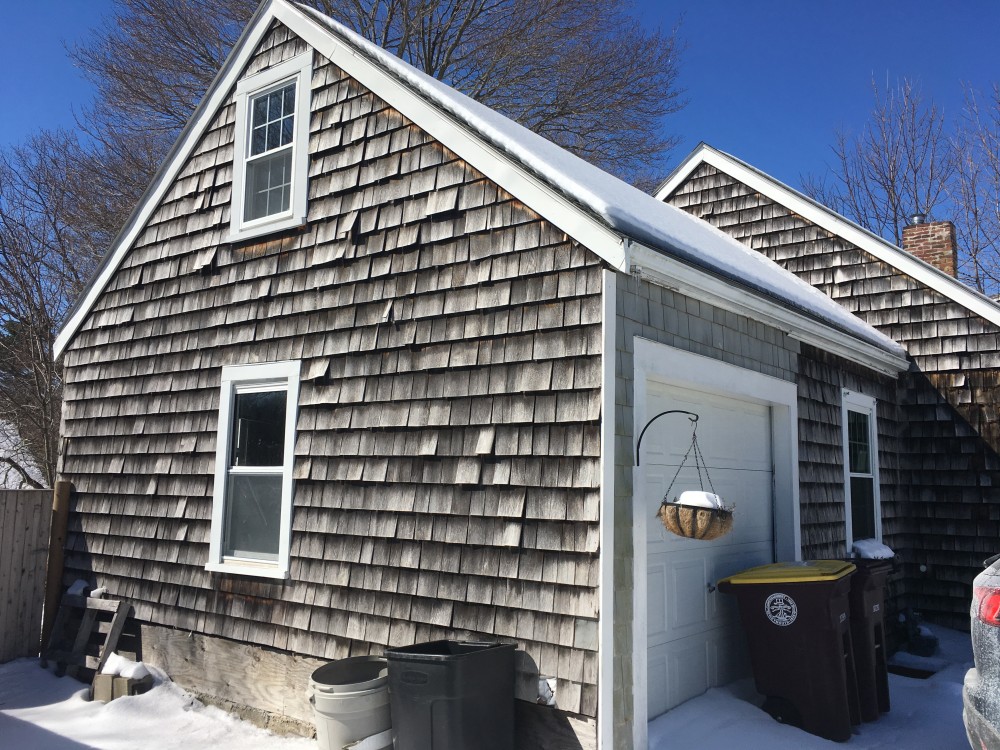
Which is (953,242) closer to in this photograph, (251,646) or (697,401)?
(697,401)

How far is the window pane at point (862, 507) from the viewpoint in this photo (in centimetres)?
818

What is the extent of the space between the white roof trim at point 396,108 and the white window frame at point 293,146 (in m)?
0.26

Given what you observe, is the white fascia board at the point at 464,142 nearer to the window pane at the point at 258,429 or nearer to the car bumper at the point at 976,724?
the window pane at the point at 258,429

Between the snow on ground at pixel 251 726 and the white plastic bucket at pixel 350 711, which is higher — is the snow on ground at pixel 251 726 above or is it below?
below

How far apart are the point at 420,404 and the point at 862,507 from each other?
16.7 feet

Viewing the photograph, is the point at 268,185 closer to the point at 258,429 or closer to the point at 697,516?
the point at 258,429

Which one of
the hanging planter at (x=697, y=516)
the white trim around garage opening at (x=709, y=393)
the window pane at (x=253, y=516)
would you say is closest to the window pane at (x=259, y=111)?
the window pane at (x=253, y=516)

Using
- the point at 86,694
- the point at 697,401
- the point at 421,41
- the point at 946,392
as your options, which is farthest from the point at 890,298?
the point at 421,41

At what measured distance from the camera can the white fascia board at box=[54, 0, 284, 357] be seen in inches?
305

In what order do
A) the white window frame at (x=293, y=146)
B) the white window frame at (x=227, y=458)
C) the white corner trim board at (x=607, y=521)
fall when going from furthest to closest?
the white window frame at (x=293, y=146) < the white window frame at (x=227, y=458) < the white corner trim board at (x=607, y=521)

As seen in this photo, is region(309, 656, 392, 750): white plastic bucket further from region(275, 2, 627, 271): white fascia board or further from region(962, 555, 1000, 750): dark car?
region(962, 555, 1000, 750): dark car

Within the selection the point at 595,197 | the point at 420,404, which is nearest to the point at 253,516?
the point at 420,404

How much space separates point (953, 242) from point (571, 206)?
25.0 ft

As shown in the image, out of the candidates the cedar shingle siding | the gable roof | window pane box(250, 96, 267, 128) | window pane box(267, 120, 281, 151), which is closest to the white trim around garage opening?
the cedar shingle siding
